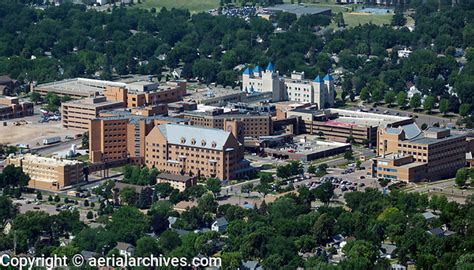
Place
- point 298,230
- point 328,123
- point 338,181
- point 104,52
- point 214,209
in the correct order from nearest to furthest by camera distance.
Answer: point 298,230 → point 214,209 → point 338,181 → point 328,123 → point 104,52

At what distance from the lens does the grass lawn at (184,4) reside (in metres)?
71.4

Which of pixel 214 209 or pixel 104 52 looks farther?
pixel 104 52

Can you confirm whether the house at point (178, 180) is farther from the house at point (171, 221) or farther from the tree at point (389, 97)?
the tree at point (389, 97)

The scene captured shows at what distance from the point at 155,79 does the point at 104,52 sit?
5.46 meters

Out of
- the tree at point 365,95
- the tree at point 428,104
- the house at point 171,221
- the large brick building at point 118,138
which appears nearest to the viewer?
the house at point 171,221

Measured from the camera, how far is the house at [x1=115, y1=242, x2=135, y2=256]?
31.7 m

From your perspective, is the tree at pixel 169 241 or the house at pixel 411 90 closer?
the tree at pixel 169 241

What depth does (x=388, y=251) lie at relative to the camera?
107 ft

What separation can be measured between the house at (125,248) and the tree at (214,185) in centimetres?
580

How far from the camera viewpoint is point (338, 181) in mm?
39312

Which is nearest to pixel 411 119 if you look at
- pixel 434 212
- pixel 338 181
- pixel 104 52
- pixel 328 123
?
pixel 328 123

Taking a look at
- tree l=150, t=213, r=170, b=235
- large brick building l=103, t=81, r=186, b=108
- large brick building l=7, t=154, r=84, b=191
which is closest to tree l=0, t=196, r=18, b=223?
tree l=150, t=213, r=170, b=235

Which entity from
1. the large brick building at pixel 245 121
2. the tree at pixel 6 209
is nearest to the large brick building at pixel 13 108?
the large brick building at pixel 245 121

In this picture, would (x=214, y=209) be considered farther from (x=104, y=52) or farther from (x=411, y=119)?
(x=104, y=52)
